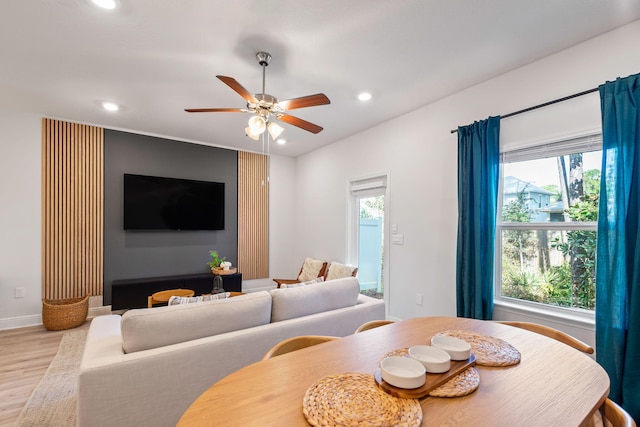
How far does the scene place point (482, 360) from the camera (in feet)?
3.85

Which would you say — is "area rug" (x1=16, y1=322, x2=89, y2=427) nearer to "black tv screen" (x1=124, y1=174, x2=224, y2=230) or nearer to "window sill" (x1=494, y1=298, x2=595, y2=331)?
"black tv screen" (x1=124, y1=174, x2=224, y2=230)

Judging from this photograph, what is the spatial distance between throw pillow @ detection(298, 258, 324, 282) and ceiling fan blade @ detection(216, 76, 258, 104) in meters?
3.09

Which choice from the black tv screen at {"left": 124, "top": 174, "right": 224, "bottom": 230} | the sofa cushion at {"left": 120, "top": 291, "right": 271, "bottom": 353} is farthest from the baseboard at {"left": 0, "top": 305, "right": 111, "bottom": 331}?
the sofa cushion at {"left": 120, "top": 291, "right": 271, "bottom": 353}

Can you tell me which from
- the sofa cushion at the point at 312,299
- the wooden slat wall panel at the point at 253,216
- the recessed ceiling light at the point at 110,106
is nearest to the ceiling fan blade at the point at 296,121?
the sofa cushion at the point at 312,299

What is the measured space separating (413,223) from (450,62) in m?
1.74

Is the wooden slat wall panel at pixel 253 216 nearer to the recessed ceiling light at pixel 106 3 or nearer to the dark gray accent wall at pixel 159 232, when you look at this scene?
the dark gray accent wall at pixel 159 232

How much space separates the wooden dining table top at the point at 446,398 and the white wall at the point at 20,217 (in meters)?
4.34

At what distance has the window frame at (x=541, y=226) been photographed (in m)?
2.22

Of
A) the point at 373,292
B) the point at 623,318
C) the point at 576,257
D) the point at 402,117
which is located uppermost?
the point at 402,117

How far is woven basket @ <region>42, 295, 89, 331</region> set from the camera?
11.6 ft

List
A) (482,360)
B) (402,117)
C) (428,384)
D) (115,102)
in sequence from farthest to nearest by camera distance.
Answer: (402,117) < (115,102) < (482,360) < (428,384)

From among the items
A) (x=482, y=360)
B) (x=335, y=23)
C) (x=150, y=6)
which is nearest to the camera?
(x=482, y=360)

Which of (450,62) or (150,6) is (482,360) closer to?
(450,62)

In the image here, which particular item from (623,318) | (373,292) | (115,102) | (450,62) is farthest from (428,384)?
(115,102)
